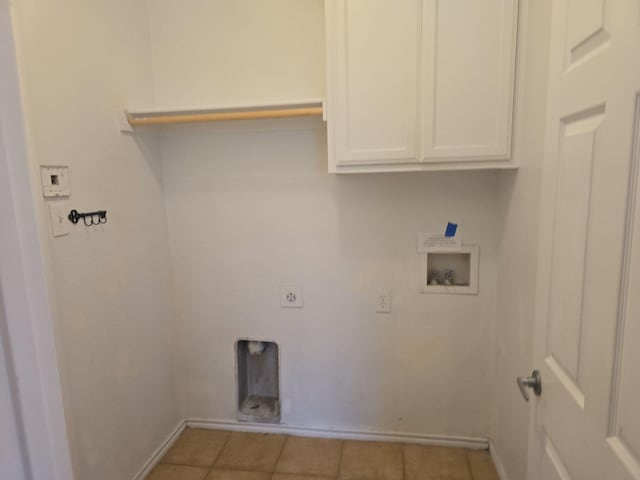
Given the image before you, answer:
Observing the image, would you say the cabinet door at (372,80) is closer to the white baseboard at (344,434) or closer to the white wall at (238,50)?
the white wall at (238,50)

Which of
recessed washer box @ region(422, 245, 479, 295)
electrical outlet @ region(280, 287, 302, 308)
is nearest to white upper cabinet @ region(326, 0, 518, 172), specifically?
recessed washer box @ region(422, 245, 479, 295)

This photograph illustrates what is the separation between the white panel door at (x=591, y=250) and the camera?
647 mm

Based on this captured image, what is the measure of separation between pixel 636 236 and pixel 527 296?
995mm

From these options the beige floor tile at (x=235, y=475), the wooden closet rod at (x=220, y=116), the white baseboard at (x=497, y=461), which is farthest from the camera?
the beige floor tile at (x=235, y=475)

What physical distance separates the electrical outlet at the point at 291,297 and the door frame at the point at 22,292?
4.18ft

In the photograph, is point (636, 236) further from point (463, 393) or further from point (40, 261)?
point (463, 393)

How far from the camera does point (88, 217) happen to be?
63.7 inches

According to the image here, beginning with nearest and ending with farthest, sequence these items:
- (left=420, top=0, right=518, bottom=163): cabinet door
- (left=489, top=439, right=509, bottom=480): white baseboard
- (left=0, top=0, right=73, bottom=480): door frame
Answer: (left=0, top=0, right=73, bottom=480): door frame, (left=420, top=0, right=518, bottom=163): cabinet door, (left=489, top=439, right=509, bottom=480): white baseboard

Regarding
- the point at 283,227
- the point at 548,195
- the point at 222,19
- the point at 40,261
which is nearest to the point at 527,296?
the point at 548,195

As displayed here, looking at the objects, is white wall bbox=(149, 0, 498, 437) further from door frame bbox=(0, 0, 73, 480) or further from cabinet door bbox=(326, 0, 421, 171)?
door frame bbox=(0, 0, 73, 480)

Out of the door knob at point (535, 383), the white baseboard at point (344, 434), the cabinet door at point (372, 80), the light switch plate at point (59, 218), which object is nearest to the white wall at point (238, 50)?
the cabinet door at point (372, 80)

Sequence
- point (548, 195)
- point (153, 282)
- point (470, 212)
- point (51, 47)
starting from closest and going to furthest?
1. point (548, 195)
2. point (51, 47)
3. point (470, 212)
4. point (153, 282)

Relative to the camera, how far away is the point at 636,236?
632mm

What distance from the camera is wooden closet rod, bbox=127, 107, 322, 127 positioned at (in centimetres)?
175
